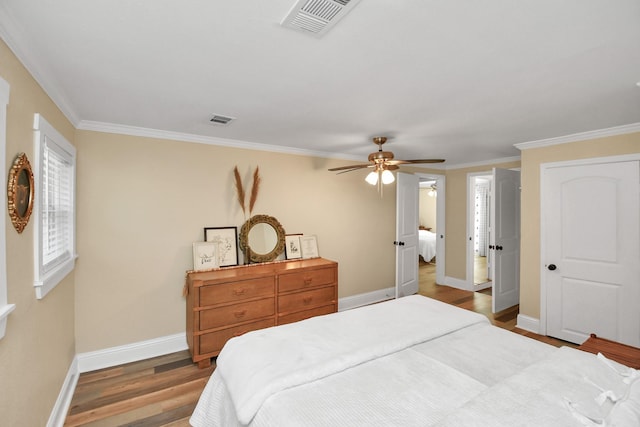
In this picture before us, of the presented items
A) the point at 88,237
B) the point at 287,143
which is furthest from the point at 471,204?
the point at 88,237

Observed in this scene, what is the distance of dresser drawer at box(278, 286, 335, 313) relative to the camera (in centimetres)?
328

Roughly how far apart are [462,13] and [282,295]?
2.83 meters

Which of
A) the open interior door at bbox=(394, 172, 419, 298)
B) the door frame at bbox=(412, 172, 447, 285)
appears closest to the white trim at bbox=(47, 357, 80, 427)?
the open interior door at bbox=(394, 172, 419, 298)

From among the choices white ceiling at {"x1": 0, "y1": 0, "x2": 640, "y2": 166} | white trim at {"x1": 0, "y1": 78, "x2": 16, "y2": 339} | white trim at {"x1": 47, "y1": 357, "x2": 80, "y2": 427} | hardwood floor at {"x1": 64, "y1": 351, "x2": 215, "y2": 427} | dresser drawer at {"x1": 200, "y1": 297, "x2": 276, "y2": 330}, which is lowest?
hardwood floor at {"x1": 64, "y1": 351, "x2": 215, "y2": 427}

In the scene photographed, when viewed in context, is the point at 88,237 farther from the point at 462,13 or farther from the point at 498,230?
the point at 498,230

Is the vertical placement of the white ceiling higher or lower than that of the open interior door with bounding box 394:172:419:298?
higher

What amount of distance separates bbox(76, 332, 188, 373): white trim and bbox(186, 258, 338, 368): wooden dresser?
228 mm

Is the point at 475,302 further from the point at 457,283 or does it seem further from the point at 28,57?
the point at 28,57

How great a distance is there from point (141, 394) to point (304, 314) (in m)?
1.64

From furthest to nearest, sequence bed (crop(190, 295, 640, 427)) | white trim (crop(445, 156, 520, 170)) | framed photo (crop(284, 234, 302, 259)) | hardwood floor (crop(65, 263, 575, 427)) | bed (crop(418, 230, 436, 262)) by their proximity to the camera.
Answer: bed (crop(418, 230, 436, 262))
white trim (crop(445, 156, 520, 170))
framed photo (crop(284, 234, 302, 259))
hardwood floor (crop(65, 263, 575, 427))
bed (crop(190, 295, 640, 427))

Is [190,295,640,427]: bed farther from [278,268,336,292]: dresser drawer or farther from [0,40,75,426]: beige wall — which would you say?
[278,268,336,292]: dresser drawer

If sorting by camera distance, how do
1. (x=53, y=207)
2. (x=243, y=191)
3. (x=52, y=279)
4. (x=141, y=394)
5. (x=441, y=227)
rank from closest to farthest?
(x=52, y=279)
(x=53, y=207)
(x=141, y=394)
(x=243, y=191)
(x=441, y=227)

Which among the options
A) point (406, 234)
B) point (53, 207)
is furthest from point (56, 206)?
point (406, 234)

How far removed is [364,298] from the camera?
4.57 metres
